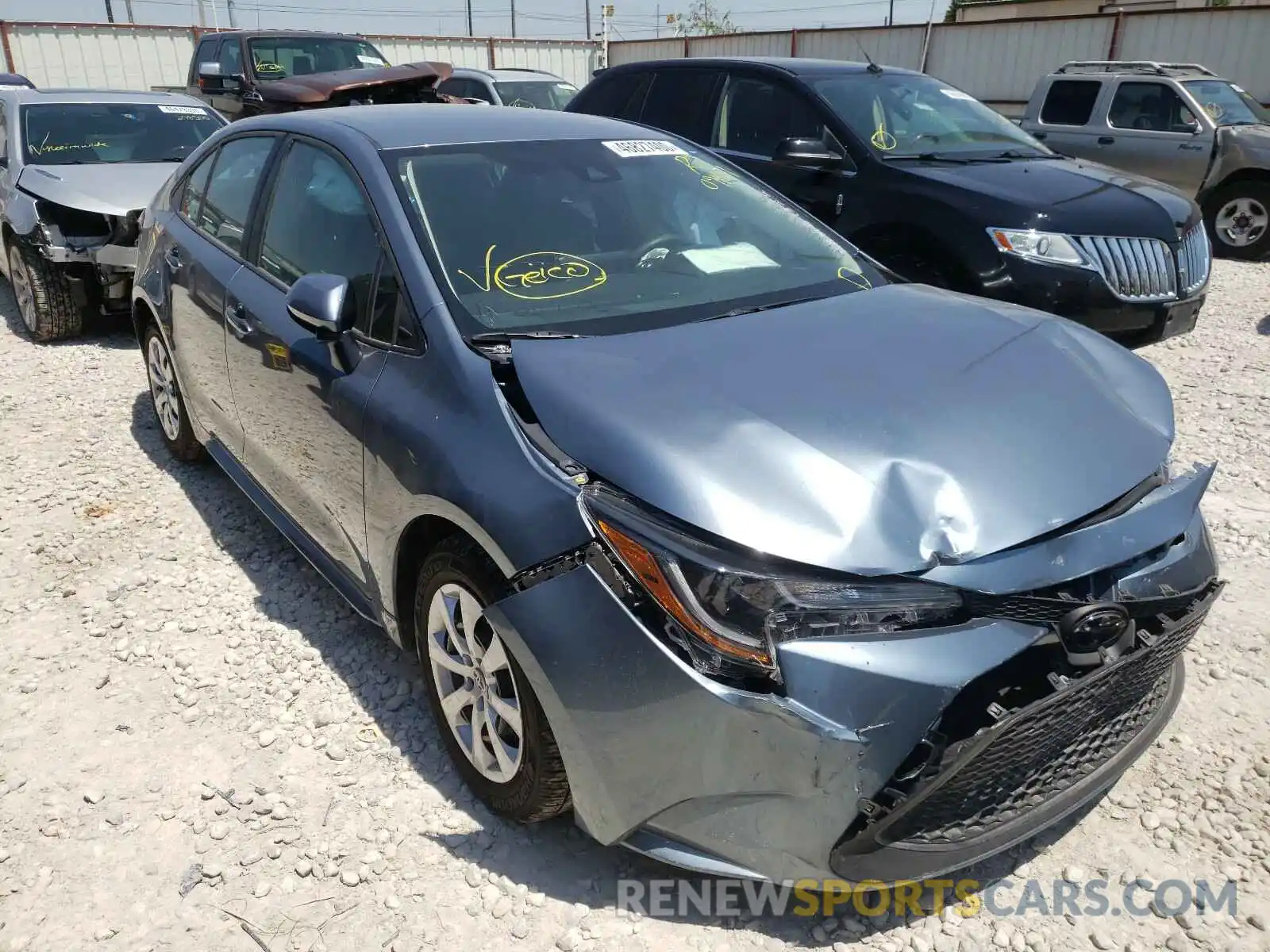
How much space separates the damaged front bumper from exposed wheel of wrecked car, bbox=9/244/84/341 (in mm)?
6062

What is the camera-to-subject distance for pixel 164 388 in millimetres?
4777

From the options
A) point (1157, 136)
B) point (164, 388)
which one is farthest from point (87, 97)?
point (1157, 136)

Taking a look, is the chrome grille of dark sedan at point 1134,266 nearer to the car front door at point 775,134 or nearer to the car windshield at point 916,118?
the car windshield at point 916,118

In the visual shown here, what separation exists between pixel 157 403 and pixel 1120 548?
4.45 metres

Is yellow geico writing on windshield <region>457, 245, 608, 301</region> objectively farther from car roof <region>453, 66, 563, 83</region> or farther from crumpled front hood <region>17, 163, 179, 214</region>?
car roof <region>453, 66, 563, 83</region>

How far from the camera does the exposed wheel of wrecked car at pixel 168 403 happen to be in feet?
15.1

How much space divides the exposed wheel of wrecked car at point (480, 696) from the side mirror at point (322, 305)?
2.41 ft

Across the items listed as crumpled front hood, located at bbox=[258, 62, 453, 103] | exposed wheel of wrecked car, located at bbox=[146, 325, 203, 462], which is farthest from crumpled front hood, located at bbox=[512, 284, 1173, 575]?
crumpled front hood, located at bbox=[258, 62, 453, 103]

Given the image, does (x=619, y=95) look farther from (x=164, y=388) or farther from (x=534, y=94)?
Result: (x=534, y=94)

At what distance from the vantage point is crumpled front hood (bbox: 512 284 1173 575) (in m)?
1.98

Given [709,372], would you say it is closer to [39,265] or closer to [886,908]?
[886,908]

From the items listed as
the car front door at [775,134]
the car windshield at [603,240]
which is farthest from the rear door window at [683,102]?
the car windshield at [603,240]

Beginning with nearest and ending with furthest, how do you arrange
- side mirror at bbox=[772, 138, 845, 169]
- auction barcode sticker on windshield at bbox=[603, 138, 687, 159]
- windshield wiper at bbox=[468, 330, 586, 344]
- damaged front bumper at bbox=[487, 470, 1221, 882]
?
damaged front bumper at bbox=[487, 470, 1221, 882] < windshield wiper at bbox=[468, 330, 586, 344] < auction barcode sticker on windshield at bbox=[603, 138, 687, 159] < side mirror at bbox=[772, 138, 845, 169]

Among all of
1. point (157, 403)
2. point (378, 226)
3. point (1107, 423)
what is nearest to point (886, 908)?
point (1107, 423)
